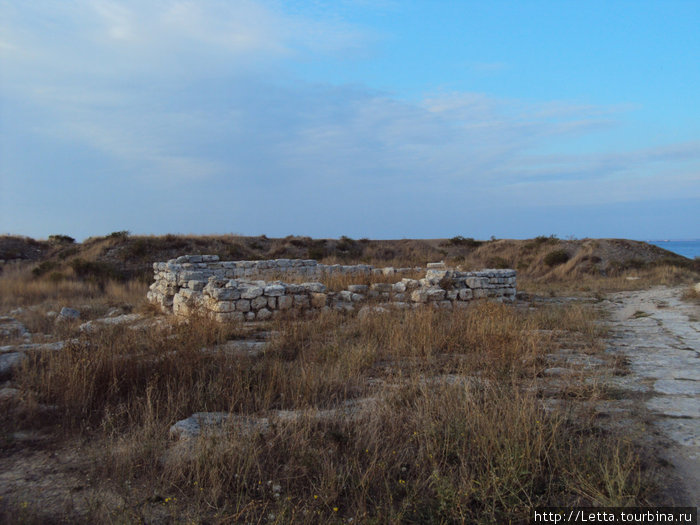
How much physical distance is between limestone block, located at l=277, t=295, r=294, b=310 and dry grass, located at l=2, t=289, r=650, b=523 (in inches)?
148

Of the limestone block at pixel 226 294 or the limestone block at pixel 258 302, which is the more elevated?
the limestone block at pixel 226 294

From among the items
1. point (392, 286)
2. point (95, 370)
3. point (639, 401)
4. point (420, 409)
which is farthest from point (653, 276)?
point (95, 370)

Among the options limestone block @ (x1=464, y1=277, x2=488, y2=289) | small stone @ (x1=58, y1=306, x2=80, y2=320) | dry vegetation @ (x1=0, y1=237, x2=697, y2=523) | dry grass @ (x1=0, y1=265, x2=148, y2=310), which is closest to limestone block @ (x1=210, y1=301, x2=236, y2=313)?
dry vegetation @ (x1=0, y1=237, x2=697, y2=523)

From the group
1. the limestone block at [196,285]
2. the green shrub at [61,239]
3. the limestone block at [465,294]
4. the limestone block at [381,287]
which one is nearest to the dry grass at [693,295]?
the limestone block at [465,294]

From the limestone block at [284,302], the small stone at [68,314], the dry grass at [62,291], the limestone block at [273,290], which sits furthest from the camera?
the dry grass at [62,291]

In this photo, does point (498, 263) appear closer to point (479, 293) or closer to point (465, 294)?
point (479, 293)

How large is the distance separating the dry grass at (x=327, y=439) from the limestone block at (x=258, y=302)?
3524 millimetres

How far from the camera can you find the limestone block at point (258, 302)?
358 inches

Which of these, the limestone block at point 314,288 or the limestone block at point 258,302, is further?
the limestone block at point 314,288

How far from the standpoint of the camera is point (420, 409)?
3.62 meters

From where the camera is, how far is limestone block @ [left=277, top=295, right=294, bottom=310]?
9344 mm

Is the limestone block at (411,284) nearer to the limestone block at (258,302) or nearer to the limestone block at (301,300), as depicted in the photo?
the limestone block at (301,300)

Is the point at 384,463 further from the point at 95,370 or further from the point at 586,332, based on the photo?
the point at 586,332

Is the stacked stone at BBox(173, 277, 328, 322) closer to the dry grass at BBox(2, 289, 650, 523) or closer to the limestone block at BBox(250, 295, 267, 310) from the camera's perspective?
the limestone block at BBox(250, 295, 267, 310)
